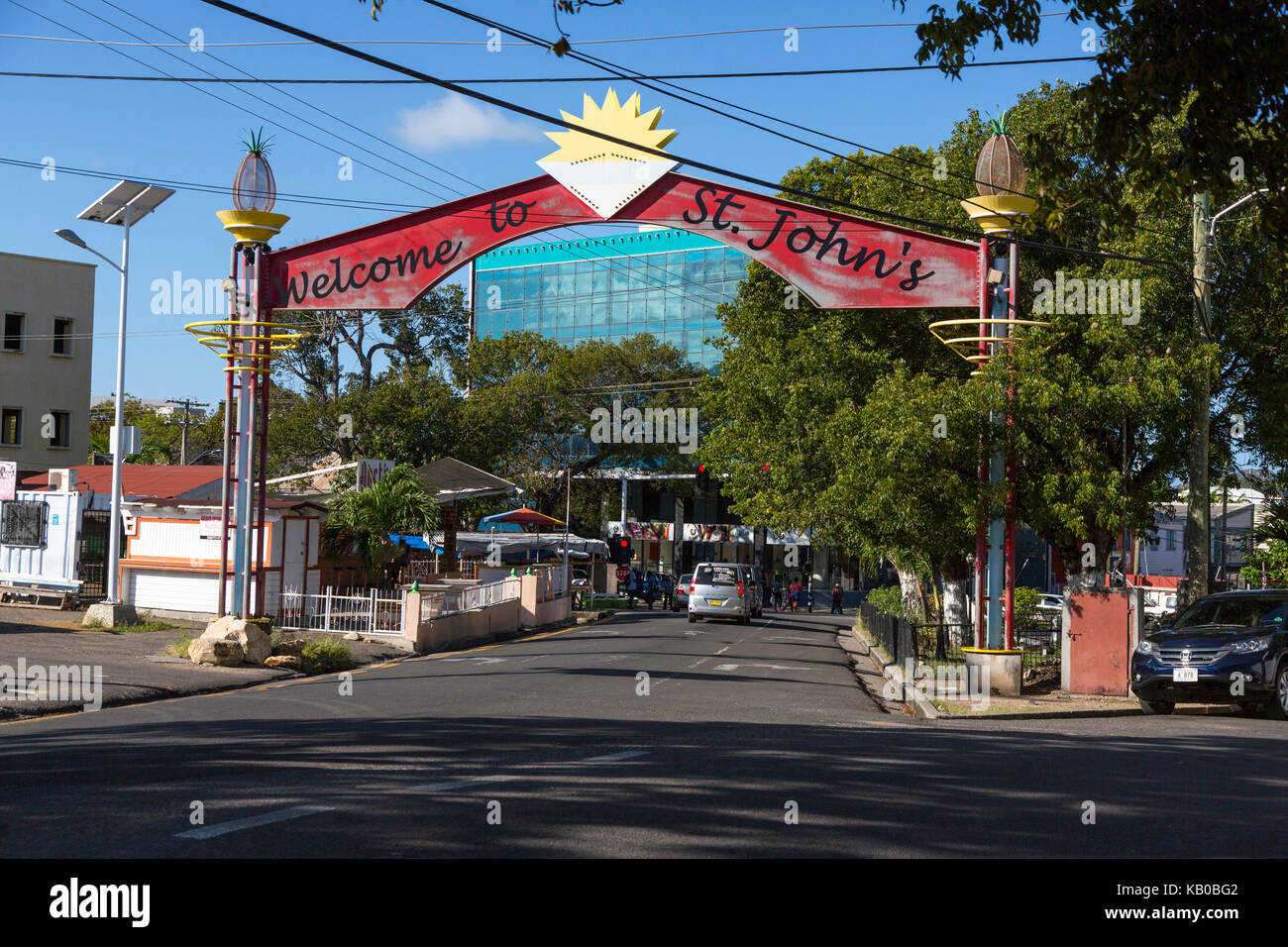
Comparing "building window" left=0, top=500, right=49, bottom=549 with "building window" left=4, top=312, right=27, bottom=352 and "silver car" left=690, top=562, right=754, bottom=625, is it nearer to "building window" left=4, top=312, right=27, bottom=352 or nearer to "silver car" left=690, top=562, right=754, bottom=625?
"silver car" left=690, top=562, right=754, bottom=625

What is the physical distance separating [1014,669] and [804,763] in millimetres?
9689

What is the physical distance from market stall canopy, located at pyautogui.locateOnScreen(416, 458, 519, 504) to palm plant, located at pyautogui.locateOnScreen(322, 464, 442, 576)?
1.96 metres

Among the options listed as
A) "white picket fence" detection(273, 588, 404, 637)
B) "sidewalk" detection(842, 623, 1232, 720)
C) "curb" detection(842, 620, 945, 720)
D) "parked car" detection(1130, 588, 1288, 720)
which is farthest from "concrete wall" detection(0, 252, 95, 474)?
"parked car" detection(1130, 588, 1288, 720)

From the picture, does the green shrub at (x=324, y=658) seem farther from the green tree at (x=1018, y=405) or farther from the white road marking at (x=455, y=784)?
the white road marking at (x=455, y=784)

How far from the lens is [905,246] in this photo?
1859 centimetres

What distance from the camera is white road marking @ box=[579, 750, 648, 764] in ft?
31.7

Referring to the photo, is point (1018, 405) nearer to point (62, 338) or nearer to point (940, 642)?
point (940, 642)

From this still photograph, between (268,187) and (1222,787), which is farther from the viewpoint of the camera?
(268,187)

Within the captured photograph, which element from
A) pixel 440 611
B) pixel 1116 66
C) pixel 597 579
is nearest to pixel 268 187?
pixel 440 611

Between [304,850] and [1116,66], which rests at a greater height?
[1116,66]

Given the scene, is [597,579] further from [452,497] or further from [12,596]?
[12,596]

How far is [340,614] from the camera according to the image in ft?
82.4

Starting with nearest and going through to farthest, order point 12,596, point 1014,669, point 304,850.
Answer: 1. point 304,850
2. point 1014,669
3. point 12,596

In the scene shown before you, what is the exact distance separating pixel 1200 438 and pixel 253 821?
54.8 feet
